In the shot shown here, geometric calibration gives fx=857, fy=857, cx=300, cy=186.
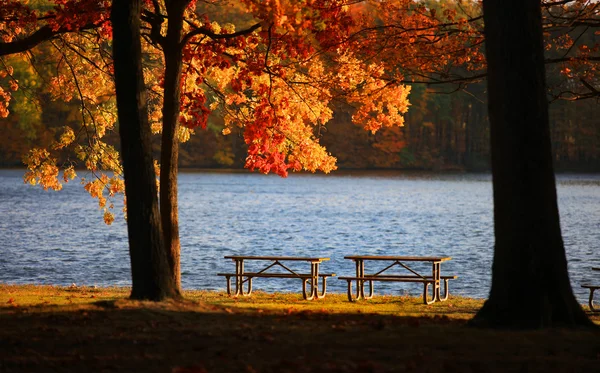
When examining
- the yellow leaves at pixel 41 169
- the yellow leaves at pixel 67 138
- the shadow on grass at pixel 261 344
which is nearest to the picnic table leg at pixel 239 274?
the yellow leaves at pixel 41 169

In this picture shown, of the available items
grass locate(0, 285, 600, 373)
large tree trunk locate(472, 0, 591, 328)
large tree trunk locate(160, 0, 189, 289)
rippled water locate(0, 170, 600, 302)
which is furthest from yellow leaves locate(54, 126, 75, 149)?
large tree trunk locate(472, 0, 591, 328)

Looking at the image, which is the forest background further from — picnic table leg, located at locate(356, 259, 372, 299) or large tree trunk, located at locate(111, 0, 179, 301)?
large tree trunk, located at locate(111, 0, 179, 301)

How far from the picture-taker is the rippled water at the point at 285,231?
23812 millimetres

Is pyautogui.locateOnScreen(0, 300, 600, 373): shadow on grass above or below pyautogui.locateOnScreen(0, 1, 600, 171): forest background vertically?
below

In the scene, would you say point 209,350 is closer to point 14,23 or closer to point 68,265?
point 14,23

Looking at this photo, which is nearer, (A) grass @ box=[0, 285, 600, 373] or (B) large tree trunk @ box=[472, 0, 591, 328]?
(A) grass @ box=[0, 285, 600, 373]

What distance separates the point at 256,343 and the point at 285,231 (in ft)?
104

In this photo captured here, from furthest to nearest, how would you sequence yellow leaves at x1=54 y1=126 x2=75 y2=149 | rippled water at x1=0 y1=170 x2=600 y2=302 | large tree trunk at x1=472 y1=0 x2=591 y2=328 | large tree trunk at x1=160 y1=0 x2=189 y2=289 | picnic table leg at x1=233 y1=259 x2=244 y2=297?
rippled water at x1=0 y1=170 x2=600 y2=302 → yellow leaves at x1=54 y1=126 x2=75 y2=149 → picnic table leg at x1=233 y1=259 x2=244 y2=297 → large tree trunk at x1=160 y1=0 x2=189 y2=289 → large tree trunk at x1=472 y1=0 x2=591 y2=328

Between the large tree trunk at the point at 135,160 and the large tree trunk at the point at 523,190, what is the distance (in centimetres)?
378

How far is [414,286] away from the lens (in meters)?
21.2

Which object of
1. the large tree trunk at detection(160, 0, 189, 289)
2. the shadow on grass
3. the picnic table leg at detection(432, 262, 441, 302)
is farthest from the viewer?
the picnic table leg at detection(432, 262, 441, 302)

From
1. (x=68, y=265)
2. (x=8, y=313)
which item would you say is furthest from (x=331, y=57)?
(x=68, y=265)

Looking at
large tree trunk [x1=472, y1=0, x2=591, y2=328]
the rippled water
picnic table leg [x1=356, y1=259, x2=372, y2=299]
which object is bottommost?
the rippled water

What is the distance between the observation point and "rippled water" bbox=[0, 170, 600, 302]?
2381cm
